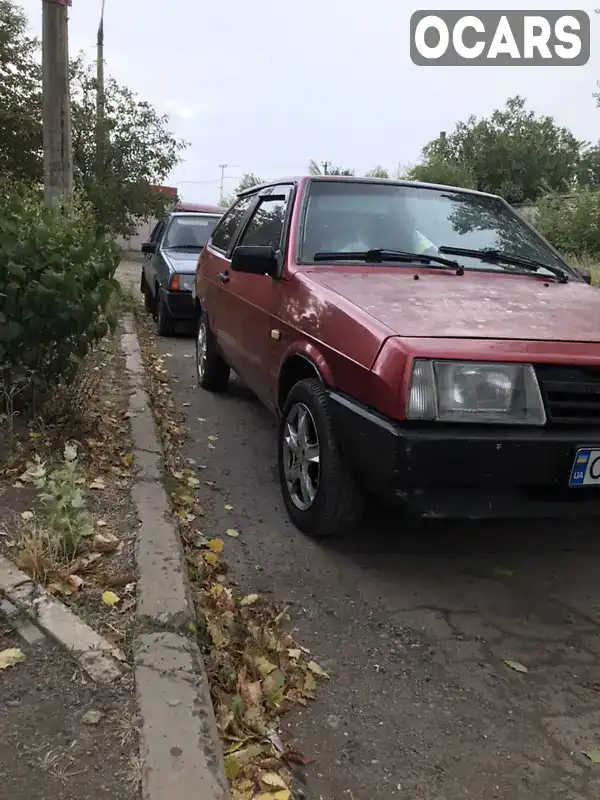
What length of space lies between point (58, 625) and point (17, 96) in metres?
19.3

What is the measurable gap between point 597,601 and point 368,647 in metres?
1.08

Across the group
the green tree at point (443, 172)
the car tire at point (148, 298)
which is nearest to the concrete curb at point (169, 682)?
the car tire at point (148, 298)

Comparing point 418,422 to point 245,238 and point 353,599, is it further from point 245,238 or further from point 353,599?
point 245,238

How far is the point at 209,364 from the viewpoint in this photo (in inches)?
234

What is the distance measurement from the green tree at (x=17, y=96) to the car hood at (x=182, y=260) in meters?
11.4

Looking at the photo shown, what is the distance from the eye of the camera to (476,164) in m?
42.3

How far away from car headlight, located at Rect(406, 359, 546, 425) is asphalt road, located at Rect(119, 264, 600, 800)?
0.83m

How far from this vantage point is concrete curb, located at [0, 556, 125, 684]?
215 cm

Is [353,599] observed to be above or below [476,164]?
below

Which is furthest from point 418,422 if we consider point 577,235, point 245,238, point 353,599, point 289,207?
point 577,235

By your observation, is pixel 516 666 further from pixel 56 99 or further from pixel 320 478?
pixel 56 99

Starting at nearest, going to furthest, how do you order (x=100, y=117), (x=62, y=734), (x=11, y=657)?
(x=62, y=734), (x=11, y=657), (x=100, y=117)

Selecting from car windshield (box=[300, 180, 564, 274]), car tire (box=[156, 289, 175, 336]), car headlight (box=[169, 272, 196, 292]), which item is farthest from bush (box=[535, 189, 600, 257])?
car windshield (box=[300, 180, 564, 274])

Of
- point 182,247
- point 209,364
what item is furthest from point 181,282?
point 209,364
